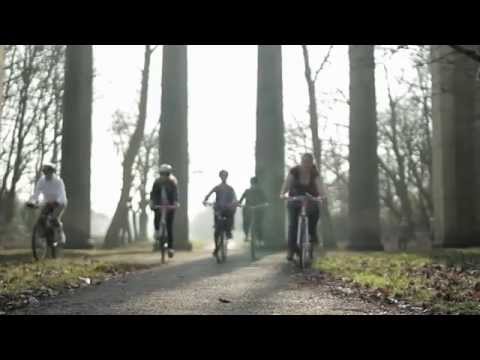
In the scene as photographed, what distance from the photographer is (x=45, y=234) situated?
13586mm

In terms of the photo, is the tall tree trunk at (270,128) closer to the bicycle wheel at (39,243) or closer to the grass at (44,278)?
the grass at (44,278)

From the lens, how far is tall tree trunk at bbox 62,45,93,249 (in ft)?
70.2

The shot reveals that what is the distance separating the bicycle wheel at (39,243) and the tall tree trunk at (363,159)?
11470 mm

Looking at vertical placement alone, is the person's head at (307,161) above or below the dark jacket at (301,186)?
above

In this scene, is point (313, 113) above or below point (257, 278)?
above

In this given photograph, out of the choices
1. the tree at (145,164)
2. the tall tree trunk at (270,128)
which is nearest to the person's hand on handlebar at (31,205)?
the tall tree trunk at (270,128)

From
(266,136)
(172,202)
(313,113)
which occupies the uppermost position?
(313,113)

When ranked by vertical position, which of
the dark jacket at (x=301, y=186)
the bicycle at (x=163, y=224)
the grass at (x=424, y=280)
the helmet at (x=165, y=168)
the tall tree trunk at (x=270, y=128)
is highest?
the tall tree trunk at (x=270, y=128)

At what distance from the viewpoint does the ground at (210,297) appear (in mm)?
6223

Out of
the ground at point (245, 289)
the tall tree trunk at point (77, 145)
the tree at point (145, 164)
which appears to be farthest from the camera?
the tree at point (145, 164)
